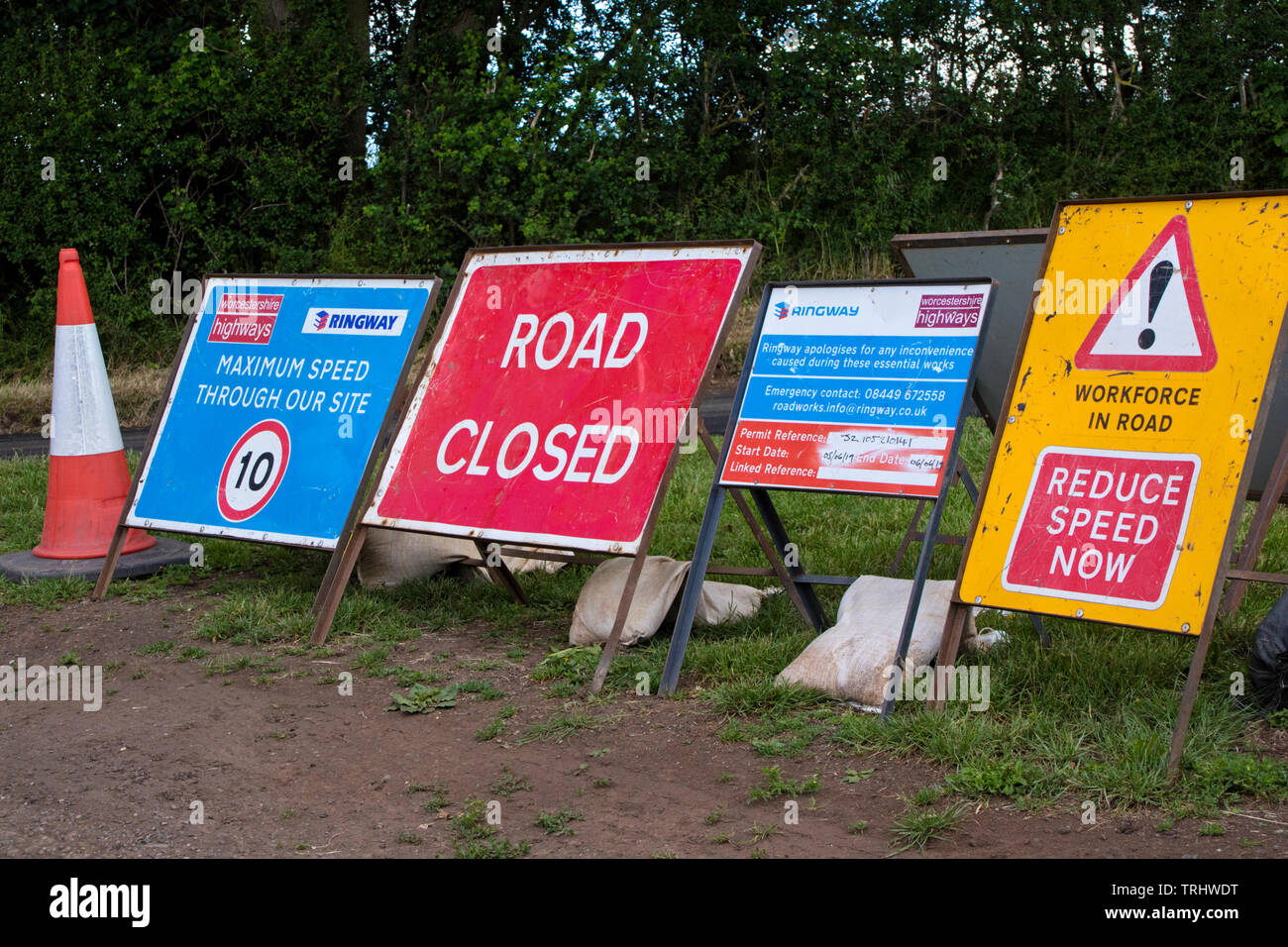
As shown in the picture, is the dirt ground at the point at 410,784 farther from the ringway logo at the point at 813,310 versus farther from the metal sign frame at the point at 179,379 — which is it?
the ringway logo at the point at 813,310

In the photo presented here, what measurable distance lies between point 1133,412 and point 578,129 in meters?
12.0

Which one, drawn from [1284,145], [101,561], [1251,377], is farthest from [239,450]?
[1284,145]

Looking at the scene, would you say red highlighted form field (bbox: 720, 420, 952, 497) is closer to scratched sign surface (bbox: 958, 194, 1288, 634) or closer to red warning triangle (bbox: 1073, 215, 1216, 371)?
scratched sign surface (bbox: 958, 194, 1288, 634)

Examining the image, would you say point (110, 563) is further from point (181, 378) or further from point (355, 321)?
point (355, 321)

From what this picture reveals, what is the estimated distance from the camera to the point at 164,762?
4309 mm

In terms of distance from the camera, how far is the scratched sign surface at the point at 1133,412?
4.04m

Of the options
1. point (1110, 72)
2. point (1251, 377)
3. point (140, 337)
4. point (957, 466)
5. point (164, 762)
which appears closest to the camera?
point (1251, 377)

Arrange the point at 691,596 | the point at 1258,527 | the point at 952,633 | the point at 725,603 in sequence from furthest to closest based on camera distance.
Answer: the point at 725,603, the point at 691,596, the point at 1258,527, the point at 952,633

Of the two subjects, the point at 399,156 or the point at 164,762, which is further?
the point at 399,156

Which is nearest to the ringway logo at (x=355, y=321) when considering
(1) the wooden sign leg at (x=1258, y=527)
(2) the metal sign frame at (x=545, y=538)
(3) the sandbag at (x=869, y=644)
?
(2) the metal sign frame at (x=545, y=538)

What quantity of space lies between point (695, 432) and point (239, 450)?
234cm

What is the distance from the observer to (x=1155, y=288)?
14.2 feet

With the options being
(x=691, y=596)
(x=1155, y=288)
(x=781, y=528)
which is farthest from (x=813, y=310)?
(x=1155, y=288)

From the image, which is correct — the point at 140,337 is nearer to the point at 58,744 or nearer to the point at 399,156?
the point at 399,156
